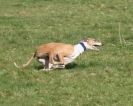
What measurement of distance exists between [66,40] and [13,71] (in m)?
4.19

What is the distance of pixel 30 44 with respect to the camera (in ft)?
52.0

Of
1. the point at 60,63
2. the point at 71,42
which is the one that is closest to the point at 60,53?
the point at 60,63

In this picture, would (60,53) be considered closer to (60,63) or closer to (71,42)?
(60,63)

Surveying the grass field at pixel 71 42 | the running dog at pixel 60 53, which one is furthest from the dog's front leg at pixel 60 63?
the grass field at pixel 71 42

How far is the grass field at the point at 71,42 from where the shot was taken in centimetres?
1055

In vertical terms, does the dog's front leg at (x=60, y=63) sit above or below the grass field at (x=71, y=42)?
above

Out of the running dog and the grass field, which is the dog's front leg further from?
the grass field

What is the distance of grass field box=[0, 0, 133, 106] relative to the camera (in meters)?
10.5

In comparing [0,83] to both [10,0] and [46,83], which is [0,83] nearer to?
[46,83]

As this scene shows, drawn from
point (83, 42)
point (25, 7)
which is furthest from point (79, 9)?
point (83, 42)

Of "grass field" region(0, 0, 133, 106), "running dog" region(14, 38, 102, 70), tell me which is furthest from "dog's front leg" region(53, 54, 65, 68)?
"grass field" region(0, 0, 133, 106)

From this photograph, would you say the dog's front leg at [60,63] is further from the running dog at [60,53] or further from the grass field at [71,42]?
the grass field at [71,42]

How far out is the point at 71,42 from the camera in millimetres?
15953

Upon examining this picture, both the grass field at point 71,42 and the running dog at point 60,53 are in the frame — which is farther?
the running dog at point 60,53
